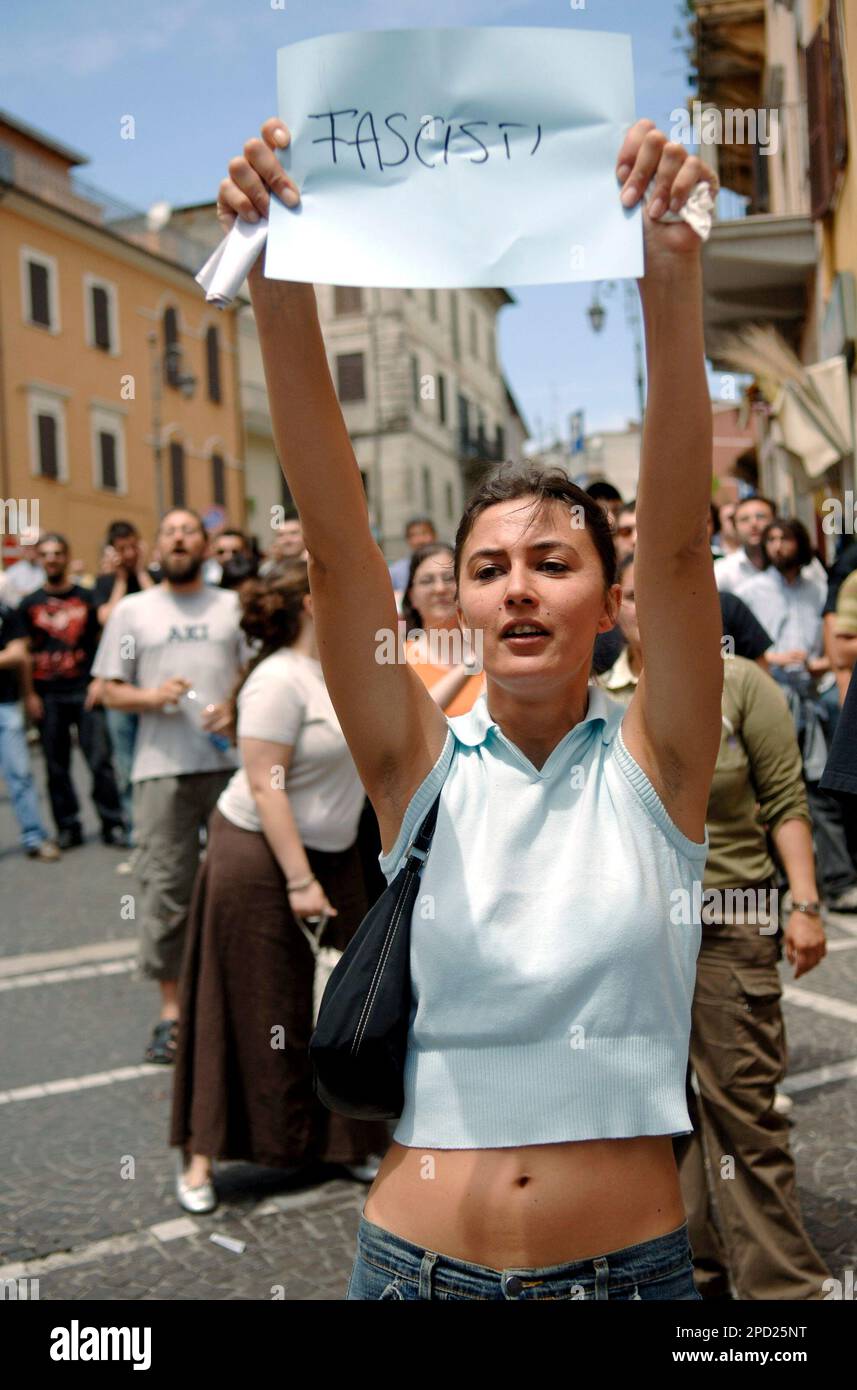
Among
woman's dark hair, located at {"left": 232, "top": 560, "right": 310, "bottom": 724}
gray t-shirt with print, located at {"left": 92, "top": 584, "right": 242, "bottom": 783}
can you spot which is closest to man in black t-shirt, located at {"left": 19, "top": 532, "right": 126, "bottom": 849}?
gray t-shirt with print, located at {"left": 92, "top": 584, "right": 242, "bottom": 783}

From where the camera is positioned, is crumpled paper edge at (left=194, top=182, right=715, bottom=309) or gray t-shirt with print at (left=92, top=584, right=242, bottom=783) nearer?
crumpled paper edge at (left=194, top=182, right=715, bottom=309)

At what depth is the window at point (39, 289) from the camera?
31.9 metres

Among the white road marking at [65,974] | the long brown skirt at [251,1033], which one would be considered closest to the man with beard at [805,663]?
the white road marking at [65,974]

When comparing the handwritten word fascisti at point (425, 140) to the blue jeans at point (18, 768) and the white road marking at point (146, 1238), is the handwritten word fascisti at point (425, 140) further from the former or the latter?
the blue jeans at point (18, 768)

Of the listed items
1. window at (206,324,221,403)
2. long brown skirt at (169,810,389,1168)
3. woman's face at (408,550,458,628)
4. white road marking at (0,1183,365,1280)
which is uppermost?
window at (206,324,221,403)

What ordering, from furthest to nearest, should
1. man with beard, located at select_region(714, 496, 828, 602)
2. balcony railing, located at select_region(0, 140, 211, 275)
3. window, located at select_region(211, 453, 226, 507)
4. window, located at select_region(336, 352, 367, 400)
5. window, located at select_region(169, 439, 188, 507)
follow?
window, located at select_region(336, 352, 367, 400), window, located at select_region(211, 453, 226, 507), window, located at select_region(169, 439, 188, 507), balcony railing, located at select_region(0, 140, 211, 275), man with beard, located at select_region(714, 496, 828, 602)

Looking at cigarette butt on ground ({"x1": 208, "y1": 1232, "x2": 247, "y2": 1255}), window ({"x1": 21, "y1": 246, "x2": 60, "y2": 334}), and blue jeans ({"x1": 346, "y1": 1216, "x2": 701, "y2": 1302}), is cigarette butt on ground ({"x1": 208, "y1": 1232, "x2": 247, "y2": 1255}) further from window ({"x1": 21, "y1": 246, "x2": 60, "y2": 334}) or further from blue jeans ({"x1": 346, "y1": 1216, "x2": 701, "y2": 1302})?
window ({"x1": 21, "y1": 246, "x2": 60, "y2": 334})

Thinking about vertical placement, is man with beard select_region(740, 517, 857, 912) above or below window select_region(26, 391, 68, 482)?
below

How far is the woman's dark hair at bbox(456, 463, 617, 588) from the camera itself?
6.50 feet

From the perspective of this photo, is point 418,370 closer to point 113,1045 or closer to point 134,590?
point 134,590

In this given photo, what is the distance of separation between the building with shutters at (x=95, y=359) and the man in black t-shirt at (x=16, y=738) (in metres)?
20.0

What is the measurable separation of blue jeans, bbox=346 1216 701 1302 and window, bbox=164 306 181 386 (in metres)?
37.6

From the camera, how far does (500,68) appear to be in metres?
1.59

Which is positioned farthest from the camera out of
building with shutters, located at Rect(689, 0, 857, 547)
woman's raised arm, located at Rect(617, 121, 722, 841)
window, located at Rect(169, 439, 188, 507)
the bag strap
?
window, located at Rect(169, 439, 188, 507)
